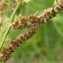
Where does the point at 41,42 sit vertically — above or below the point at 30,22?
below

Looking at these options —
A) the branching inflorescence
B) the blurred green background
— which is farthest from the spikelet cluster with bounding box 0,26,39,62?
the blurred green background

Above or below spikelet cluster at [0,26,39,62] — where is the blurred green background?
below

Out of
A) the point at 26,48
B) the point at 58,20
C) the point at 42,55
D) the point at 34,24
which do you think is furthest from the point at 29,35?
the point at 42,55

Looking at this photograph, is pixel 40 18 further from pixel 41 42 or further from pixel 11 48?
pixel 41 42

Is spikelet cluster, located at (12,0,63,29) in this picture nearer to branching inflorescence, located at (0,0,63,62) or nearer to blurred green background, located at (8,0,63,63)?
branching inflorescence, located at (0,0,63,62)

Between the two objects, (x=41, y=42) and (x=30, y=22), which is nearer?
(x=30, y=22)

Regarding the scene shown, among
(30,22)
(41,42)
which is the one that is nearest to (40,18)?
(30,22)

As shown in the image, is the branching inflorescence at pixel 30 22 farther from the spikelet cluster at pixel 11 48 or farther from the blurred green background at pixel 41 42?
the blurred green background at pixel 41 42
